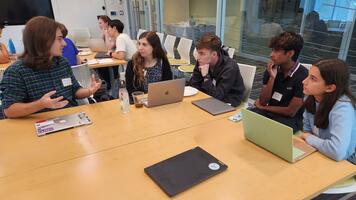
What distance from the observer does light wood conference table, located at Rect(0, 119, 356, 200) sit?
0.96 m

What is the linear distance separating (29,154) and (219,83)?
1.49 m

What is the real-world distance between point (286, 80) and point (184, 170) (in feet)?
4.15

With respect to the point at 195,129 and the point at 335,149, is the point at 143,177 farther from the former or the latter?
the point at 335,149

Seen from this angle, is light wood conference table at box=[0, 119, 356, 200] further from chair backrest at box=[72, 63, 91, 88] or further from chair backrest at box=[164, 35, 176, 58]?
chair backrest at box=[164, 35, 176, 58]

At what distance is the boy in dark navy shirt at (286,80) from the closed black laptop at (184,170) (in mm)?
1012

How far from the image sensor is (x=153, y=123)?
5.10 ft

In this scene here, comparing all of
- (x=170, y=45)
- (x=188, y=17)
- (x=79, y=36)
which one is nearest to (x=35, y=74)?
(x=170, y=45)

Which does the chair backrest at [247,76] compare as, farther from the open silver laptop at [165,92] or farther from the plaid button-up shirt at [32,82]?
the plaid button-up shirt at [32,82]

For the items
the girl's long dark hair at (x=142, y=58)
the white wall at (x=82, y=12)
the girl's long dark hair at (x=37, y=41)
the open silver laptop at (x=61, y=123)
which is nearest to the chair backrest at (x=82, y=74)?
the girl's long dark hair at (x=142, y=58)

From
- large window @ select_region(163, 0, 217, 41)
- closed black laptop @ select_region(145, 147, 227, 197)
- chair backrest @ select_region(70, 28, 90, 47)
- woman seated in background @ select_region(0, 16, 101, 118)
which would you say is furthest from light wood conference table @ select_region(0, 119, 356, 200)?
chair backrest @ select_region(70, 28, 90, 47)

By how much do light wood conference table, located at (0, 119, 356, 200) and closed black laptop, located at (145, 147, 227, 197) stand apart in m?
0.02

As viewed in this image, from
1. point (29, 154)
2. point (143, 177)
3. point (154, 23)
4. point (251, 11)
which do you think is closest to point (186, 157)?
point (143, 177)

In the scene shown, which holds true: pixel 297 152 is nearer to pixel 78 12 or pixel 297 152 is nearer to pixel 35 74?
pixel 35 74

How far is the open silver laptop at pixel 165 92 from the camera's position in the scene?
1727 mm
